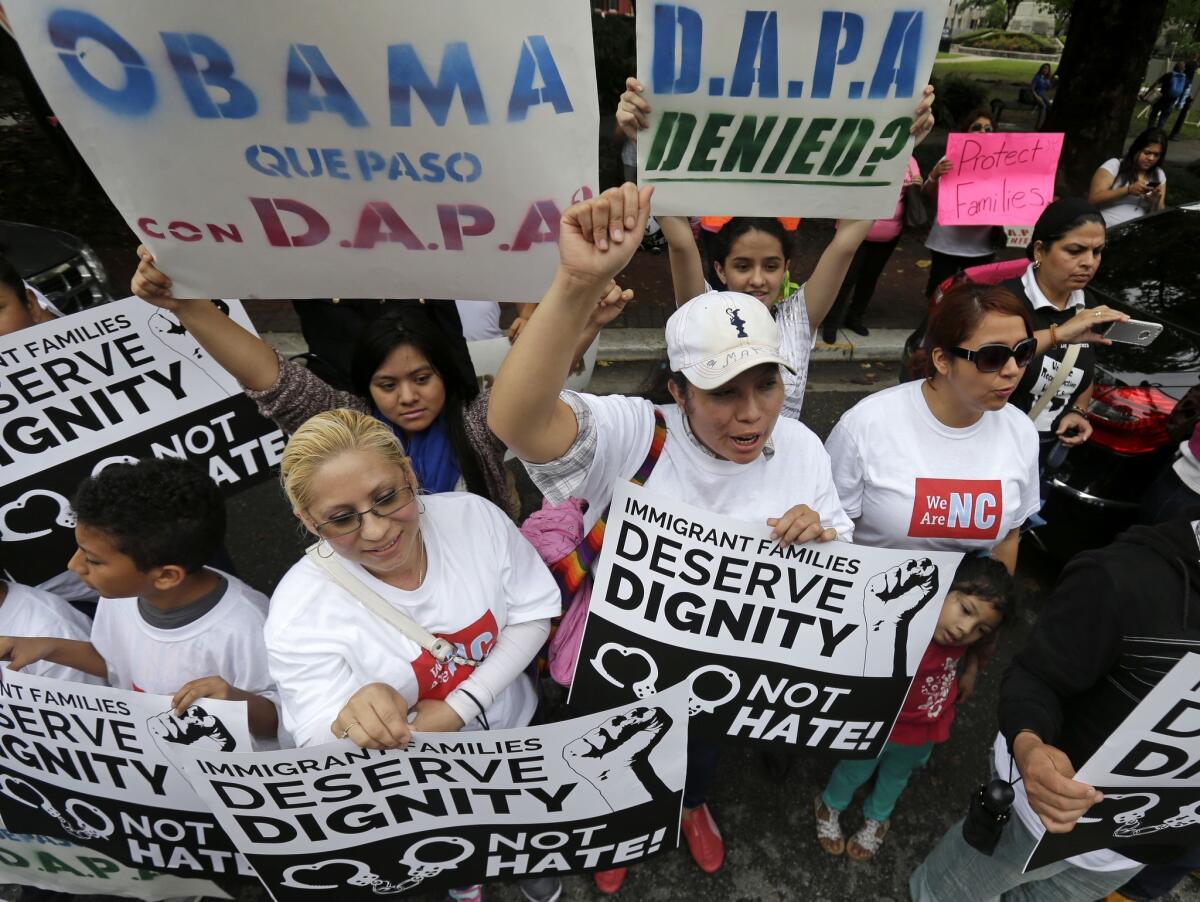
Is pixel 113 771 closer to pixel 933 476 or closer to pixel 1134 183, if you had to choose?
pixel 933 476

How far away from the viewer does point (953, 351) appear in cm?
212

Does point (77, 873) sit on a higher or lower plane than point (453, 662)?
lower

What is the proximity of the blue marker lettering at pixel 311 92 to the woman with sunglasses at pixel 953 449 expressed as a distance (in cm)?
168

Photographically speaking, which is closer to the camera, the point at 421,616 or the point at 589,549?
the point at 421,616

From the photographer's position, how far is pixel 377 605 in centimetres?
169

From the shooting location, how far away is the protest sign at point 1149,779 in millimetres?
1476

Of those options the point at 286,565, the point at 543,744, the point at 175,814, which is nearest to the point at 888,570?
the point at 543,744

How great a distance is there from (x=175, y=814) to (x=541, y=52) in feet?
6.96

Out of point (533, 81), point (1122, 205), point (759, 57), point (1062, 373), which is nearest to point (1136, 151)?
point (1122, 205)

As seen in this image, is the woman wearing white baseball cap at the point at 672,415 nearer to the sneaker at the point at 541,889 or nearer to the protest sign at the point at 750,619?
the protest sign at the point at 750,619

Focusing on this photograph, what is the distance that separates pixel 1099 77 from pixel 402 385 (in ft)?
30.4

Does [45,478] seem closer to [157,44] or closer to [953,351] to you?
[157,44]

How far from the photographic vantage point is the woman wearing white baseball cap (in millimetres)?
1400

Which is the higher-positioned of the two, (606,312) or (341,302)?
(606,312)
